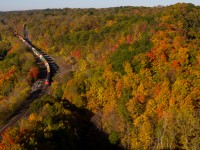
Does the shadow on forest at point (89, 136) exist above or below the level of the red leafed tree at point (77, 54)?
below

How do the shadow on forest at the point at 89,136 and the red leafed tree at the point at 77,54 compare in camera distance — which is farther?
the red leafed tree at the point at 77,54

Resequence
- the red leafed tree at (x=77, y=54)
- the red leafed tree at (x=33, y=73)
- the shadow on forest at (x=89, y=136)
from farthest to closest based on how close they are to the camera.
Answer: the red leafed tree at (x=77, y=54) → the red leafed tree at (x=33, y=73) → the shadow on forest at (x=89, y=136)

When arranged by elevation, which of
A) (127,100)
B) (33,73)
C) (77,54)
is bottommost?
(33,73)

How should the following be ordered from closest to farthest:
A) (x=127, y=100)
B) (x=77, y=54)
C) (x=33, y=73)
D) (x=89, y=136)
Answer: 1. (x=89, y=136)
2. (x=127, y=100)
3. (x=33, y=73)
4. (x=77, y=54)

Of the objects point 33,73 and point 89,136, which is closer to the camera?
point 89,136

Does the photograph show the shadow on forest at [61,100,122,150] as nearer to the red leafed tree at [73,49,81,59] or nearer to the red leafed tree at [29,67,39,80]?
the red leafed tree at [29,67,39,80]

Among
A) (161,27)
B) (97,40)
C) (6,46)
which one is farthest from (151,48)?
(6,46)

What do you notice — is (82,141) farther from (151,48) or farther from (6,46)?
(6,46)

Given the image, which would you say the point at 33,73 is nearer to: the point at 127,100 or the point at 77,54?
the point at 77,54

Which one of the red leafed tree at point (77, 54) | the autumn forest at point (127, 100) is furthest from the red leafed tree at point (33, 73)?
the red leafed tree at point (77, 54)

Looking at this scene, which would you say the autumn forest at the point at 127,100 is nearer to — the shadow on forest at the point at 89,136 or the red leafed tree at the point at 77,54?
the shadow on forest at the point at 89,136

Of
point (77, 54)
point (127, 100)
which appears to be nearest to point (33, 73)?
point (77, 54)
